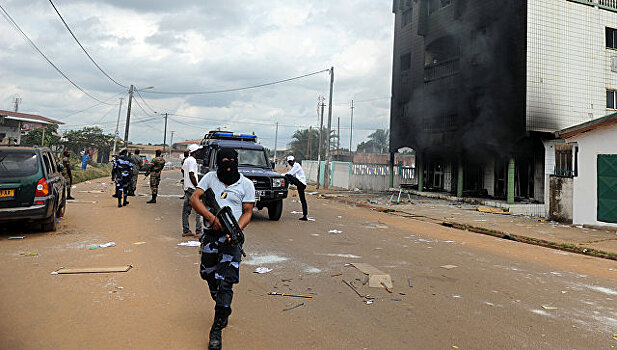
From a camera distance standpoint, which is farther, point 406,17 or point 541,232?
point 406,17

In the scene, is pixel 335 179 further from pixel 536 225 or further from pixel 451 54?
pixel 536 225

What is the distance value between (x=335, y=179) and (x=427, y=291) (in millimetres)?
24214

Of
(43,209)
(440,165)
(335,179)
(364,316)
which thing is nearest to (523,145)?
(440,165)

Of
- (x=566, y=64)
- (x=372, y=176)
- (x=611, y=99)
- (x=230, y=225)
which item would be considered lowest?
(x=230, y=225)

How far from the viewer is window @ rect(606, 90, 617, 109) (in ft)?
59.5

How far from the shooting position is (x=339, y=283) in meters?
4.82

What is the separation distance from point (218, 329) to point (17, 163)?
6.11m

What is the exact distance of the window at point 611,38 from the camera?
1806cm

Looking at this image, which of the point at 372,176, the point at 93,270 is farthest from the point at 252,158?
the point at 372,176

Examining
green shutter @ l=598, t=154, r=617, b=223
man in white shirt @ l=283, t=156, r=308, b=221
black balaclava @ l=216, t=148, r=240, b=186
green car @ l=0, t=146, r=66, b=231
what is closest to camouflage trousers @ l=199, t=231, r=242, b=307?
black balaclava @ l=216, t=148, r=240, b=186

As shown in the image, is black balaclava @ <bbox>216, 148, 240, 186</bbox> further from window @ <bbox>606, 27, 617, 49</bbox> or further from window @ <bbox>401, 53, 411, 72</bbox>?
window @ <bbox>401, 53, 411, 72</bbox>

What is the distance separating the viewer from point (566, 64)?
55.3ft

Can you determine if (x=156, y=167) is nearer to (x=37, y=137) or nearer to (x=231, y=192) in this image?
(x=231, y=192)

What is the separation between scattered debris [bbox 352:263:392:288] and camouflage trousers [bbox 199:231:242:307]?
2.09 metres
